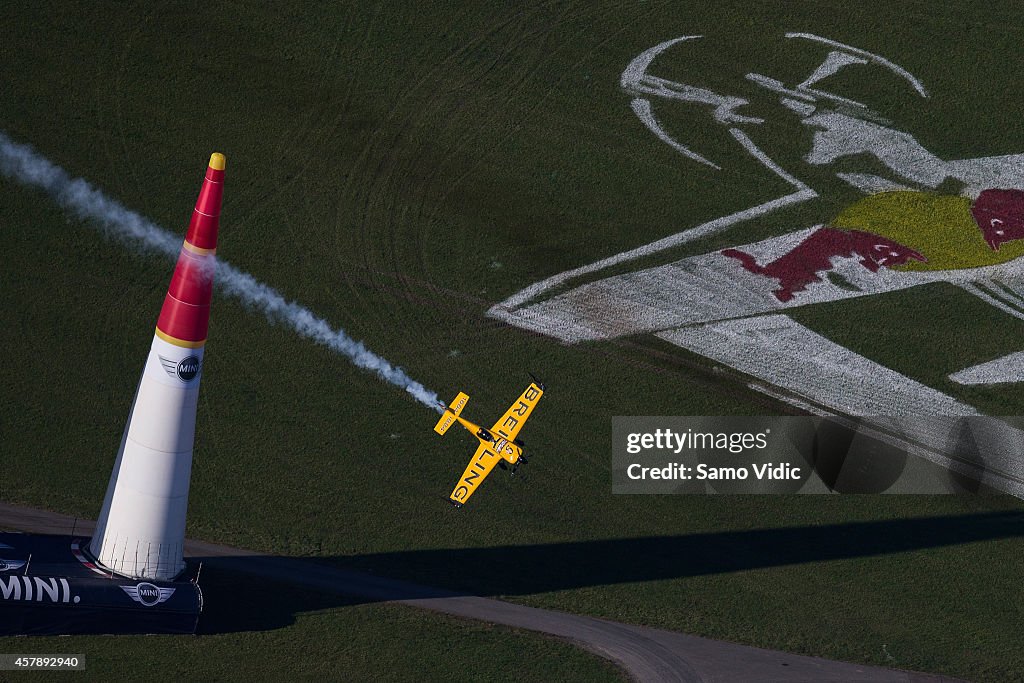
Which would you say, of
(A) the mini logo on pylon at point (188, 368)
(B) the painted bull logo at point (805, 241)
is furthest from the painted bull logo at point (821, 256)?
(A) the mini logo on pylon at point (188, 368)

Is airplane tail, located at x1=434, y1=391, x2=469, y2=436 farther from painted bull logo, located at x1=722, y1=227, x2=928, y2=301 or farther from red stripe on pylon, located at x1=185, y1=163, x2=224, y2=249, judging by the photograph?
painted bull logo, located at x1=722, y1=227, x2=928, y2=301

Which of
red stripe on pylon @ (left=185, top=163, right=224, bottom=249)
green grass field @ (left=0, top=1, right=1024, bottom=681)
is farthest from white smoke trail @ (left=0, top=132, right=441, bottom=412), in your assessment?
red stripe on pylon @ (left=185, top=163, right=224, bottom=249)

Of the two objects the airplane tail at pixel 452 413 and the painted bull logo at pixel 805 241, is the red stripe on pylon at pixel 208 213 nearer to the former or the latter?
the airplane tail at pixel 452 413

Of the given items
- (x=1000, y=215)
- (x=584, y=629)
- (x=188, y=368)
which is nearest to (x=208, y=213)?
(x=188, y=368)

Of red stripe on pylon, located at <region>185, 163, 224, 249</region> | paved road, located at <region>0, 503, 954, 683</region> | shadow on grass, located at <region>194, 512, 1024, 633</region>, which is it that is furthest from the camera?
shadow on grass, located at <region>194, 512, 1024, 633</region>

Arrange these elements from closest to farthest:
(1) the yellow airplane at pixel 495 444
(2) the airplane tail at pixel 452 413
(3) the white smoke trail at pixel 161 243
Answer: (2) the airplane tail at pixel 452 413, (1) the yellow airplane at pixel 495 444, (3) the white smoke trail at pixel 161 243

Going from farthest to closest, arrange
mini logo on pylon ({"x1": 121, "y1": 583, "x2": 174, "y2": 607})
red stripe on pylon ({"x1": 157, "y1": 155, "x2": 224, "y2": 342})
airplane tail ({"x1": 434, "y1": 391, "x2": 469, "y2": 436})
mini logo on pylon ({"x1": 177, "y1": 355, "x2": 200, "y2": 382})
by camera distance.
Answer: airplane tail ({"x1": 434, "y1": 391, "x2": 469, "y2": 436}) → mini logo on pylon ({"x1": 121, "y1": 583, "x2": 174, "y2": 607}) → mini logo on pylon ({"x1": 177, "y1": 355, "x2": 200, "y2": 382}) → red stripe on pylon ({"x1": 157, "y1": 155, "x2": 224, "y2": 342})
